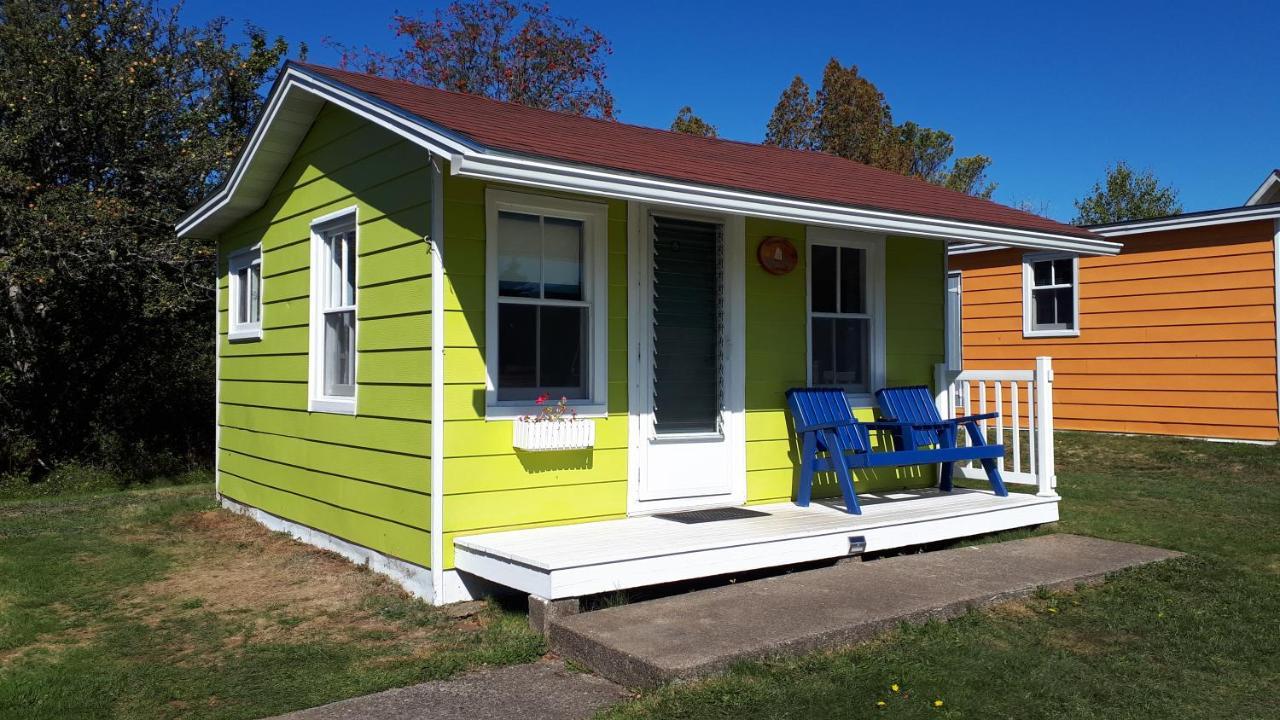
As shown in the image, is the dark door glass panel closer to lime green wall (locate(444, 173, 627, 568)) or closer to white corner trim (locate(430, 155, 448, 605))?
lime green wall (locate(444, 173, 627, 568))

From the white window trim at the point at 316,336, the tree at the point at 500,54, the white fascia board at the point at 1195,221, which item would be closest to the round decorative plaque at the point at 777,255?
the white window trim at the point at 316,336

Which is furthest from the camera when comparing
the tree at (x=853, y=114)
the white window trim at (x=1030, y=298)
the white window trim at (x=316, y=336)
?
the tree at (x=853, y=114)

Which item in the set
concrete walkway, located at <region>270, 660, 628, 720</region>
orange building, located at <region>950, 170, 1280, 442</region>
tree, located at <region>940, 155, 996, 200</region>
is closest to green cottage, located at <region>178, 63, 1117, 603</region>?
concrete walkway, located at <region>270, 660, 628, 720</region>

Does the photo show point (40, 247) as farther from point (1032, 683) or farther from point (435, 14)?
point (435, 14)

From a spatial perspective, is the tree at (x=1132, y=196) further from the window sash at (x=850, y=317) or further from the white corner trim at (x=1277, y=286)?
the window sash at (x=850, y=317)

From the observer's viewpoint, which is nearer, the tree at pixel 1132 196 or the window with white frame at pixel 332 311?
the window with white frame at pixel 332 311

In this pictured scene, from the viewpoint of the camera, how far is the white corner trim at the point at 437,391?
5.64m

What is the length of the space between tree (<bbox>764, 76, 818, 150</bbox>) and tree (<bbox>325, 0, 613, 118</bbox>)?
5.94 m

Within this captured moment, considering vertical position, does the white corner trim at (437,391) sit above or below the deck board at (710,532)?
above

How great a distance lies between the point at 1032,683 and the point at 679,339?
3.28 m

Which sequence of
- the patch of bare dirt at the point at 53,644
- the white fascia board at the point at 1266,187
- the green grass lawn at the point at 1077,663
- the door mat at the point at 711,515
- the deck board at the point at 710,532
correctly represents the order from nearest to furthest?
the green grass lawn at the point at 1077,663
the patch of bare dirt at the point at 53,644
the deck board at the point at 710,532
the door mat at the point at 711,515
the white fascia board at the point at 1266,187

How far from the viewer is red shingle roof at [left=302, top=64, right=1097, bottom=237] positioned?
578cm

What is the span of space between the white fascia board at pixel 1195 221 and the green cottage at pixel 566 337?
5141 millimetres

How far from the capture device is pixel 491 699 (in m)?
4.18
